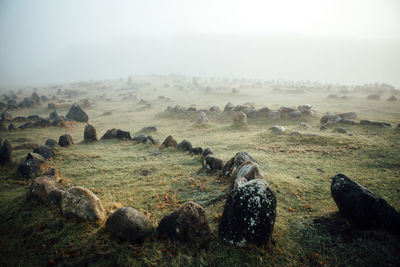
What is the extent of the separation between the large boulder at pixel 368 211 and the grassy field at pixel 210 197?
240 millimetres

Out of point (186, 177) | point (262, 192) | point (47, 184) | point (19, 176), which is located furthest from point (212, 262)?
point (19, 176)

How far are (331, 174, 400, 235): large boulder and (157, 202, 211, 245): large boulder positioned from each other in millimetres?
3683

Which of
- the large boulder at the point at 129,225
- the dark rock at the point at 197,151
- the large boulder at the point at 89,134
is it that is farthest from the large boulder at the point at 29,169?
the dark rock at the point at 197,151

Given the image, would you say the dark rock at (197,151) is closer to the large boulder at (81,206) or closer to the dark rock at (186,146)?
the dark rock at (186,146)

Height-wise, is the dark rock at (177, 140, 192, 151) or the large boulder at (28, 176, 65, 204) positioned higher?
the large boulder at (28, 176, 65, 204)

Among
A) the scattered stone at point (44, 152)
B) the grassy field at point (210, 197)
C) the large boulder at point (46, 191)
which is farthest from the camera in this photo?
the scattered stone at point (44, 152)

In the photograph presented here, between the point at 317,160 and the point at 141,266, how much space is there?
10416 millimetres

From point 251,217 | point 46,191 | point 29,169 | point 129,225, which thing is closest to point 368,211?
point 251,217

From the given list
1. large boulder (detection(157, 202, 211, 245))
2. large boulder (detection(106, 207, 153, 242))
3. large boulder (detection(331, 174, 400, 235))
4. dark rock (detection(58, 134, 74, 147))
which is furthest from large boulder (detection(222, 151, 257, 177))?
dark rock (detection(58, 134, 74, 147))

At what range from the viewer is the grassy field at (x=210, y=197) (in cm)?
478

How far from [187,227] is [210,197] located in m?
2.59

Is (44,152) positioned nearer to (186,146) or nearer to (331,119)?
(186,146)

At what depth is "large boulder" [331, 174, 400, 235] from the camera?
509cm

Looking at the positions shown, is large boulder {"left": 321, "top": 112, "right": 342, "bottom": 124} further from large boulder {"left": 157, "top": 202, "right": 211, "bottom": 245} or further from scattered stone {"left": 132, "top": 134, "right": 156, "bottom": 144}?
large boulder {"left": 157, "top": 202, "right": 211, "bottom": 245}
